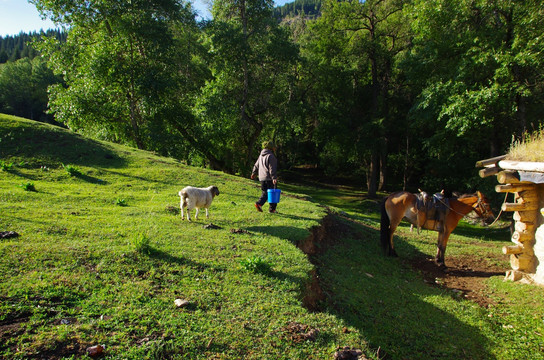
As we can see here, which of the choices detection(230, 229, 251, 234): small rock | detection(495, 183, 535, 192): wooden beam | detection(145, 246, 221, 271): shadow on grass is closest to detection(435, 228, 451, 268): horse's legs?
detection(495, 183, 535, 192): wooden beam

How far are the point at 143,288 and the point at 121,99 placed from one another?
806 inches

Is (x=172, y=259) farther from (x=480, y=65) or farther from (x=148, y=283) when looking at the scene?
(x=480, y=65)

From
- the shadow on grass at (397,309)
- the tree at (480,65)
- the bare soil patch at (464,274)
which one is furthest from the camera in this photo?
the tree at (480,65)

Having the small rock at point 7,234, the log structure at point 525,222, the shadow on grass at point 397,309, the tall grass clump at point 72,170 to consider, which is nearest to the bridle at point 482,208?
the log structure at point 525,222

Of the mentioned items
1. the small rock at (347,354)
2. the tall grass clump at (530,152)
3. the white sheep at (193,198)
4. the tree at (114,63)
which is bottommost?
the small rock at (347,354)

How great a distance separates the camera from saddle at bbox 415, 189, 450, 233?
9.95 metres

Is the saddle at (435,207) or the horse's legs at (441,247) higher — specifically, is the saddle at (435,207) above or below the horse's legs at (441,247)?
above

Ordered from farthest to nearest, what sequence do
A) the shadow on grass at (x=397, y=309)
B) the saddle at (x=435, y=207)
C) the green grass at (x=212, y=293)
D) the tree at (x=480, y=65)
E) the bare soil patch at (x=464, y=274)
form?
the tree at (x=480, y=65)
the saddle at (x=435, y=207)
the bare soil patch at (x=464, y=274)
the shadow on grass at (x=397, y=309)
the green grass at (x=212, y=293)

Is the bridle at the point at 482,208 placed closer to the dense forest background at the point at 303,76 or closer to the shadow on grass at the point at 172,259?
the dense forest background at the point at 303,76

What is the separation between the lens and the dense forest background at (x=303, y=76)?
16.7m

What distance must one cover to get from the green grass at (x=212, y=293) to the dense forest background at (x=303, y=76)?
1156 centimetres

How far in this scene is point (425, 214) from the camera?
10039mm

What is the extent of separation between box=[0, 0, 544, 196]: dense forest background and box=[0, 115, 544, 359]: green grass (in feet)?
37.9

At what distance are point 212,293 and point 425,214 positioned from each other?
757 cm
